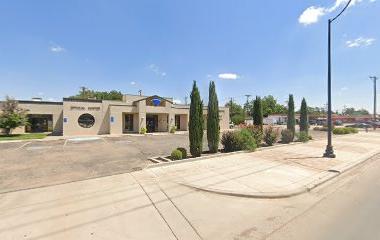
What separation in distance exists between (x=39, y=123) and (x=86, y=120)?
7.39 meters

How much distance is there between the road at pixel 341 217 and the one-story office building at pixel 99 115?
25.3 m

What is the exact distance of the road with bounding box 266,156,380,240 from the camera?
4395 millimetres

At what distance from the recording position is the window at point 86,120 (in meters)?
27.3

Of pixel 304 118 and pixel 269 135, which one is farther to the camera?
pixel 304 118

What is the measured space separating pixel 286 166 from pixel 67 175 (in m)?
9.30

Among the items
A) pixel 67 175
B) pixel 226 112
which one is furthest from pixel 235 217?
pixel 226 112

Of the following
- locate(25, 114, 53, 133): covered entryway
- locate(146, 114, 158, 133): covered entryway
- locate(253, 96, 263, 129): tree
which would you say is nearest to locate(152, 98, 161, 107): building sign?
locate(146, 114, 158, 133): covered entryway

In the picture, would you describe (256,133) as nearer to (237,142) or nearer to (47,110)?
(237,142)

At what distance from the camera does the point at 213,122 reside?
1308 cm

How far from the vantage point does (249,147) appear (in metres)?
13.6

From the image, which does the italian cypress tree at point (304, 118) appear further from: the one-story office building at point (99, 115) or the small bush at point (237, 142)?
the one-story office building at point (99, 115)

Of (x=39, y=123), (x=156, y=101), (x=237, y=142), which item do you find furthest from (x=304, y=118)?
(x=39, y=123)

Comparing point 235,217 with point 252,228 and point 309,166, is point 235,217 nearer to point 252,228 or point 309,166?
point 252,228

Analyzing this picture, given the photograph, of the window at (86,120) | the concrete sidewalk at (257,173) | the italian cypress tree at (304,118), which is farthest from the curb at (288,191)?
the window at (86,120)
